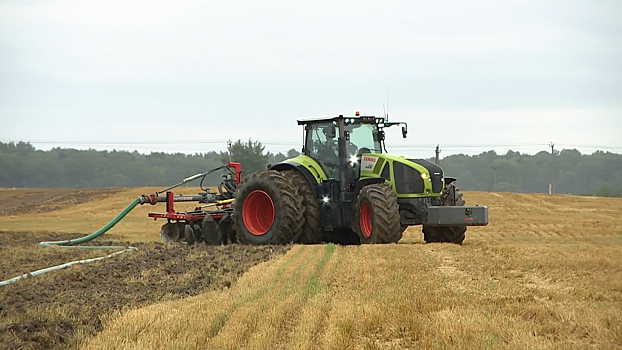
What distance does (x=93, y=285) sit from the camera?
9688 millimetres

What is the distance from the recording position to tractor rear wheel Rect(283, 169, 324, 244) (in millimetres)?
15539

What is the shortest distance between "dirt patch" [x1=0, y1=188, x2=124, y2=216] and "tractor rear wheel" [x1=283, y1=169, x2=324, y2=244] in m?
29.7

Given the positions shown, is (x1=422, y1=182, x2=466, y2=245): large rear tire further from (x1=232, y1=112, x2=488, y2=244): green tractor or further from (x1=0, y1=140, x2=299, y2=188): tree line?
(x1=0, y1=140, x2=299, y2=188): tree line

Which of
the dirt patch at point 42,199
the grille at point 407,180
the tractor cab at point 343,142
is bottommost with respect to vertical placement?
the dirt patch at point 42,199

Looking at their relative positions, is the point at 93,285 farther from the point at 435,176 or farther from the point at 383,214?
the point at 435,176

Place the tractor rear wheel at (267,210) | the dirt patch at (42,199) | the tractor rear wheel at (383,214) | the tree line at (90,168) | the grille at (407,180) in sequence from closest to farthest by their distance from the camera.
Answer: the tractor rear wheel at (383,214), the grille at (407,180), the tractor rear wheel at (267,210), the dirt patch at (42,199), the tree line at (90,168)

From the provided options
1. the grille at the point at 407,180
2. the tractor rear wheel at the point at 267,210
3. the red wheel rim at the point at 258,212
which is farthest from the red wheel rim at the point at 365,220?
the red wheel rim at the point at 258,212

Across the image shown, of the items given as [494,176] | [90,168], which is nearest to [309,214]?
[90,168]

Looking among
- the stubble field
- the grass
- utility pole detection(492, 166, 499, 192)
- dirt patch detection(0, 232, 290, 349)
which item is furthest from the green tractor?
utility pole detection(492, 166, 499, 192)

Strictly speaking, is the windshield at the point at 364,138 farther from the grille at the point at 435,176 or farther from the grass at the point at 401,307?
the grass at the point at 401,307

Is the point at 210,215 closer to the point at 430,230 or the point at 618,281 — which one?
the point at 430,230

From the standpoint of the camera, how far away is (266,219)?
54.2ft

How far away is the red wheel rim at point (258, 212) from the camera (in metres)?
16.3

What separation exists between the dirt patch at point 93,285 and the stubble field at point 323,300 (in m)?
0.02
